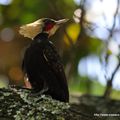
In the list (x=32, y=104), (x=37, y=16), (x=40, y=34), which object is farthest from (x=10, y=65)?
(x=32, y=104)

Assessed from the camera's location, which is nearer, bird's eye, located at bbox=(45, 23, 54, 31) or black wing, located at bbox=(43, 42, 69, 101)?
black wing, located at bbox=(43, 42, 69, 101)

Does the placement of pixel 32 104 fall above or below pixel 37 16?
below

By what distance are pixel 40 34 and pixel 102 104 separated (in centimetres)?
107

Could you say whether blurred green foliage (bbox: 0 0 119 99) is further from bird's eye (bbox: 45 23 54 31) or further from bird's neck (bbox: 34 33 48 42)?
bird's neck (bbox: 34 33 48 42)

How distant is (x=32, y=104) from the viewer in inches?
175

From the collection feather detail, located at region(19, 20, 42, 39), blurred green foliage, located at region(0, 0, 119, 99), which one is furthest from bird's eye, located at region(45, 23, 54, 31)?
blurred green foliage, located at region(0, 0, 119, 99)

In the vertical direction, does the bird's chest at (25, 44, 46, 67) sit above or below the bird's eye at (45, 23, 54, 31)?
below

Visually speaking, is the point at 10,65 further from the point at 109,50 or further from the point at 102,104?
the point at 102,104

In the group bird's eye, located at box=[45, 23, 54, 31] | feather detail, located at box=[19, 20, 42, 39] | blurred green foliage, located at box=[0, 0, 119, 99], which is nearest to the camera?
feather detail, located at box=[19, 20, 42, 39]

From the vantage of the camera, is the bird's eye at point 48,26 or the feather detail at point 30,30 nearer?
the feather detail at point 30,30

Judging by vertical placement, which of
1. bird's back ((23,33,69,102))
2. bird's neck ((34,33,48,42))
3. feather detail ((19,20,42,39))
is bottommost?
bird's back ((23,33,69,102))

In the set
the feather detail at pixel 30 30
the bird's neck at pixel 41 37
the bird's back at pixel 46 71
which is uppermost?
the feather detail at pixel 30 30

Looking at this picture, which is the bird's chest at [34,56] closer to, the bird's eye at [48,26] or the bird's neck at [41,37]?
the bird's neck at [41,37]

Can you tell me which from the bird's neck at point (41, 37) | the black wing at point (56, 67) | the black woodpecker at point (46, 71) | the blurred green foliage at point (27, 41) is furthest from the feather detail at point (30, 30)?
the blurred green foliage at point (27, 41)
